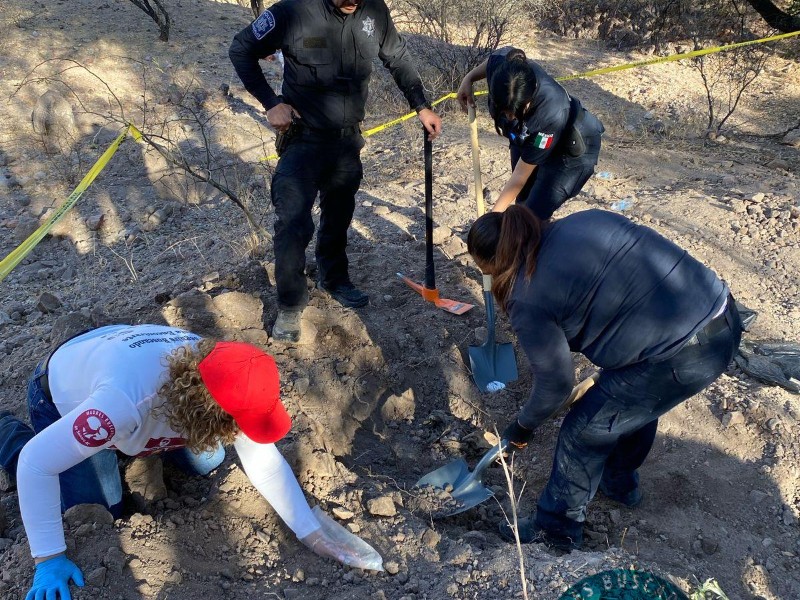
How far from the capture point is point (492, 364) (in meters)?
3.59

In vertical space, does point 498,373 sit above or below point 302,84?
below

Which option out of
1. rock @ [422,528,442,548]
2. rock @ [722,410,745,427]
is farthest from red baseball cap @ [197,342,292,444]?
rock @ [722,410,745,427]

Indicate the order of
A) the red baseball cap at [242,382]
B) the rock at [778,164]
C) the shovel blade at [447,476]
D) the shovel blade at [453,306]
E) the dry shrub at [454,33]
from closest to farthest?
the red baseball cap at [242,382]
the shovel blade at [447,476]
the shovel blade at [453,306]
the rock at [778,164]
the dry shrub at [454,33]

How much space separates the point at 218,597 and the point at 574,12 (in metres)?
11.7

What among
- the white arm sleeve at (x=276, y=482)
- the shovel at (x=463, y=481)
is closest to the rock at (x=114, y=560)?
the white arm sleeve at (x=276, y=482)

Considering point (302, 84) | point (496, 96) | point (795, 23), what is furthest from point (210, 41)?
point (795, 23)

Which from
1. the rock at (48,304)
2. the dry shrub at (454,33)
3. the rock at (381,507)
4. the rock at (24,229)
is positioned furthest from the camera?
the dry shrub at (454,33)

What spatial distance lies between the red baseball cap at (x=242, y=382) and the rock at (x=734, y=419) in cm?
236

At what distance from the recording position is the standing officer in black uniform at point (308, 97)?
3.26 m

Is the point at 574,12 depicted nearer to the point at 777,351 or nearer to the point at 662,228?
the point at 662,228

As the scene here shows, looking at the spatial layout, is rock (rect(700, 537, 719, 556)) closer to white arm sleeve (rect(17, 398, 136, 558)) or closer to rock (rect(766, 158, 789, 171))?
white arm sleeve (rect(17, 398, 136, 558))

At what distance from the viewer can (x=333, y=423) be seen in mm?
3307

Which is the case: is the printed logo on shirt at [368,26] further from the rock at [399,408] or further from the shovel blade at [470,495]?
the shovel blade at [470,495]

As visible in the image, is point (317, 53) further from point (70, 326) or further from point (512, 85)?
point (70, 326)
